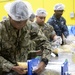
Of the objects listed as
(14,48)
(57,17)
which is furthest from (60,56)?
(57,17)

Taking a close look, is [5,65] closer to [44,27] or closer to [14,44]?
[14,44]

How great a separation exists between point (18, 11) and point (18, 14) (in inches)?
1.0

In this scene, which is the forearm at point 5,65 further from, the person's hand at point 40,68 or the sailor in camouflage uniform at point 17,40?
the person's hand at point 40,68

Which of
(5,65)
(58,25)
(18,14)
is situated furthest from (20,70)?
(58,25)

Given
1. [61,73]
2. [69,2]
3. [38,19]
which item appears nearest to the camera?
[61,73]

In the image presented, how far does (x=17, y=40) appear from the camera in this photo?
2064mm

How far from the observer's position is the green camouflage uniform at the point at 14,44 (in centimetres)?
199

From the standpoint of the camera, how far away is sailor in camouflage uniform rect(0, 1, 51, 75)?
188cm

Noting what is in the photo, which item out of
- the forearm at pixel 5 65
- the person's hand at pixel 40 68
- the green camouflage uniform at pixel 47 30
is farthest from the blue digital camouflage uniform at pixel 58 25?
the forearm at pixel 5 65

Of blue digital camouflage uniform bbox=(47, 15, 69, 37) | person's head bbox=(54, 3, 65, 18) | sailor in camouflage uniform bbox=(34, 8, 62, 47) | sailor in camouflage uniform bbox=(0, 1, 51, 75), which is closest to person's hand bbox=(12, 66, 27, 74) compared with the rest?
sailor in camouflage uniform bbox=(0, 1, 51, 75)

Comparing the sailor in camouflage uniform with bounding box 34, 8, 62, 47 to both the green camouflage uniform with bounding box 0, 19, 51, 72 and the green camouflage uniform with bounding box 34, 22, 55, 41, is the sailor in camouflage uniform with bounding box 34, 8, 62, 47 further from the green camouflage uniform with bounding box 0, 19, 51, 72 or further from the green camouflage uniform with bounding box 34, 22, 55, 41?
the green camouflage uniform with bounding box 0, 19, 51, 72

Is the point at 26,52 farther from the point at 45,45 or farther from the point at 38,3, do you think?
the point at 38,3

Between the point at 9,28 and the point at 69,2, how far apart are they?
509 centimetres

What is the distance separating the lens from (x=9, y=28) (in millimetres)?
2014
